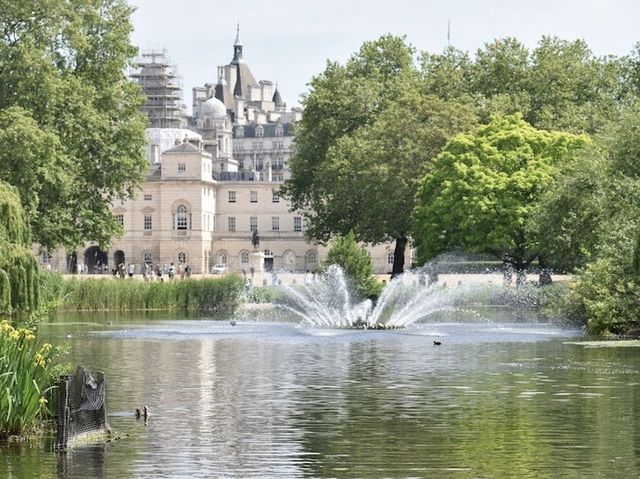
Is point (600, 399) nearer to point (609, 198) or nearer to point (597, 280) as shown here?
point (597, 280)

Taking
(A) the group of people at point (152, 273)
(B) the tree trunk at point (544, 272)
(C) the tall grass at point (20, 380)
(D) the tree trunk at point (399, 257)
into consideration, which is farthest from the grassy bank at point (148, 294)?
(C) the tall grass at point (20, 380)

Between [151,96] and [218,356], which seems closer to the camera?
[218,356]

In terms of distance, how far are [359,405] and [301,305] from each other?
123 ft

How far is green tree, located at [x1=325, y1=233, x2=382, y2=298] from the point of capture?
68.0 m

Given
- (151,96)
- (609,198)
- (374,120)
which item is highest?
(151,96)

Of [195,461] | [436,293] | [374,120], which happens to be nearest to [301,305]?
[436,293]

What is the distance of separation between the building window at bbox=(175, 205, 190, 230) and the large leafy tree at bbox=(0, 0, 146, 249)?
282 ft

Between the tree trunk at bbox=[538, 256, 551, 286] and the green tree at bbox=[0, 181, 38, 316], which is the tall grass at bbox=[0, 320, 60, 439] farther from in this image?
the tree trunk at bbox=[538, 256, 551, 286]

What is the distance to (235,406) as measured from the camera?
2631 cm

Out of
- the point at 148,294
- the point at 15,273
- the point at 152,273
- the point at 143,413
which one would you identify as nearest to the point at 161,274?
the point at 152,273

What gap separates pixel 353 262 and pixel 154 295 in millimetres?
8287

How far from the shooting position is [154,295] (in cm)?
6956

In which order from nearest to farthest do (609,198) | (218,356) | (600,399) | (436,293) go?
(600,399)
(218,356)
(609,198)
(436,293)

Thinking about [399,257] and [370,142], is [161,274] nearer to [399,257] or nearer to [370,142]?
[399,257]
